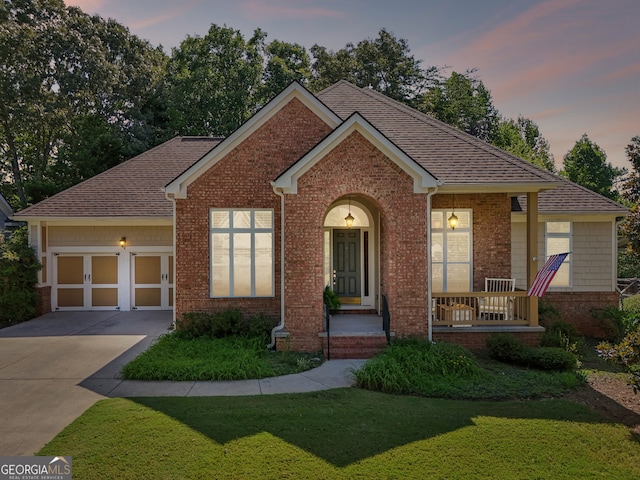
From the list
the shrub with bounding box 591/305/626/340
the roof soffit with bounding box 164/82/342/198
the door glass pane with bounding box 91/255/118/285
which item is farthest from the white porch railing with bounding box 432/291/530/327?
the door glass pane with bounding box 91/255/118/285

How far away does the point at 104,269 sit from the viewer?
1473 cm

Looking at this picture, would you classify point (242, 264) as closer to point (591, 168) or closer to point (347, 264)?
point (347, 264)

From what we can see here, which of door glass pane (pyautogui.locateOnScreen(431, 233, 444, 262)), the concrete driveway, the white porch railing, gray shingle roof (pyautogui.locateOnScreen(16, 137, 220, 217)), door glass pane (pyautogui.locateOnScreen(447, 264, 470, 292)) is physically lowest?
the concrete driveway

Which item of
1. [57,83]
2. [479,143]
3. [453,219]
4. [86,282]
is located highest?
[57,83]

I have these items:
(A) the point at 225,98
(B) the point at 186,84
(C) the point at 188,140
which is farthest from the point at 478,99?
(C) the point at 188,140

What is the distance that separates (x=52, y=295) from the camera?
14664 mm

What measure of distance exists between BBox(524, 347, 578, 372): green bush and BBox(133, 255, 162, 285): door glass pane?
12262mm

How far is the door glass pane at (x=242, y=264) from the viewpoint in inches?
428

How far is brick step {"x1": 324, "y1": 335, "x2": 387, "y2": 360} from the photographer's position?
9.25 m

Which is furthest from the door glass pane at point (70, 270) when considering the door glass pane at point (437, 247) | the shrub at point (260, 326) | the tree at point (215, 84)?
the tree at point (215, 84)

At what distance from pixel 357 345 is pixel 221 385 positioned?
3286 millimetres

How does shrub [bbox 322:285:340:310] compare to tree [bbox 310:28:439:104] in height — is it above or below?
below

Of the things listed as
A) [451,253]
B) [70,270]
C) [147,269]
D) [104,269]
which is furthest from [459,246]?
[70,270]

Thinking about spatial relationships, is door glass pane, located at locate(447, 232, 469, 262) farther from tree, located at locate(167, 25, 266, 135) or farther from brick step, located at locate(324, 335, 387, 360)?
tree, located at locate(167, 25, 266, 135)
